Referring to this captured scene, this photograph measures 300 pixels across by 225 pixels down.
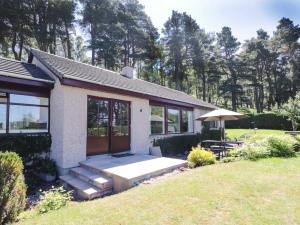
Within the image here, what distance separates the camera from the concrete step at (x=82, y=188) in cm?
662

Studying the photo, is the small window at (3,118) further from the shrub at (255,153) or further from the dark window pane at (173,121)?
the dark window pane at (173,121)

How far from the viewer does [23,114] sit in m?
8.49

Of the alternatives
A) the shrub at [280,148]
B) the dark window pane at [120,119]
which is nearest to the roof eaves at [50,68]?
the dark window pane at [120,119]

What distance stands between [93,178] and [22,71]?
4.88 metres

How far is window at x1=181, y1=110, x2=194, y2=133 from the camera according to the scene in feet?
54.0

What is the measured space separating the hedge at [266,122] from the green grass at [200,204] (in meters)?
26.6

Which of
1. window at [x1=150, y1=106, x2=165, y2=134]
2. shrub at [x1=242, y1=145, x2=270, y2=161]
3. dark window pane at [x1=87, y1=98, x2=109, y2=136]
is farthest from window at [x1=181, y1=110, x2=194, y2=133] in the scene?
dark window pane at [x1=87, y1=98, x2=109, y2=136]

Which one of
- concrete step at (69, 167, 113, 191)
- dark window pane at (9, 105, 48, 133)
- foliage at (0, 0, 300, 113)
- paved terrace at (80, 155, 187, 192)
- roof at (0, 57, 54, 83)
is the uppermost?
foliage at (0, 0, 300, 113)

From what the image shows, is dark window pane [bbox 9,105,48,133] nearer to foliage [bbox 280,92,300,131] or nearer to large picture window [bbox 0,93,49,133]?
large picture window [bbox 0,93,49,133]

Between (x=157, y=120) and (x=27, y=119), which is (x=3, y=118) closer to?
(x=27, y=119)

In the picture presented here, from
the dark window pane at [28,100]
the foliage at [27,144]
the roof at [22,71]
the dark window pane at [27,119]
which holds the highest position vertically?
the roof at [22,71]

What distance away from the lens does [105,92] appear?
1035 centimetres

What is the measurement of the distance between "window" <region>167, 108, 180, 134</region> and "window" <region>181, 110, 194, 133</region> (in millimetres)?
634

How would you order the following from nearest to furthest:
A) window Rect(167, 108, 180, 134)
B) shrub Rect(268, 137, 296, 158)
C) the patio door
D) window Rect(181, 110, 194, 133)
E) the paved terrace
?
the paved terrace → the patio door → shrub Rect(268, 137, 296, 158) → window Rect(167, 108, 180, 134) → window Rect(181, 110, 194, 133)
